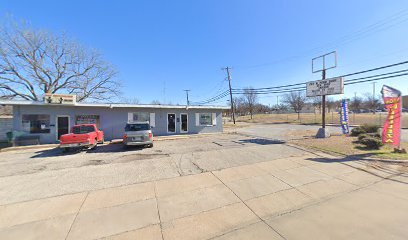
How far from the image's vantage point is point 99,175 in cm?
607

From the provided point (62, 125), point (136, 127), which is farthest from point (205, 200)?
point (62, 125)

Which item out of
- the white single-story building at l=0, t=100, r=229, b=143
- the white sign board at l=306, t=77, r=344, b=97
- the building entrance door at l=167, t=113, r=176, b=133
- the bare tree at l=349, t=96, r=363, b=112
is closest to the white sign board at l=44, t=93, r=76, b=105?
the white single-story building at l=0, t=100, r=229, b=143

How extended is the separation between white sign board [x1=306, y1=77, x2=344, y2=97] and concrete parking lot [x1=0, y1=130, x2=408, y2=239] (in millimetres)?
8703

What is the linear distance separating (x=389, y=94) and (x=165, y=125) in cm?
1590

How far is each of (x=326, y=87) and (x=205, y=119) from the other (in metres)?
11.3

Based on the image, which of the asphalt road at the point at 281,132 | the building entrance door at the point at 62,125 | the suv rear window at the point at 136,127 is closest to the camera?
the suv rear window at the point at 136,127

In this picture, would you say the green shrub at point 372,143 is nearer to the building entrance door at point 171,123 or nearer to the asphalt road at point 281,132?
the asphalt road at point 281,132

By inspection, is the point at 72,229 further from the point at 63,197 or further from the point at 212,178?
the point at 212,178

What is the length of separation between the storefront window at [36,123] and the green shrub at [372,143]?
21.4m

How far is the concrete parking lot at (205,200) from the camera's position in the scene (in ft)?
10.2

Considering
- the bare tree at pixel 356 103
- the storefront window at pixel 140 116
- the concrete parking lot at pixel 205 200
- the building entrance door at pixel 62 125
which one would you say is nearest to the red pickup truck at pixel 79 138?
the concrete parking lot at pixel 205 200

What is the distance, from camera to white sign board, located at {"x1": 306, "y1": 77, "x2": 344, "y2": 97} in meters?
13.7

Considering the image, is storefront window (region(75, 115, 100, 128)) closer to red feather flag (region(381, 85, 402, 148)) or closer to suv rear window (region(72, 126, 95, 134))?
suv rear window (region(72, 126, 95, 134))

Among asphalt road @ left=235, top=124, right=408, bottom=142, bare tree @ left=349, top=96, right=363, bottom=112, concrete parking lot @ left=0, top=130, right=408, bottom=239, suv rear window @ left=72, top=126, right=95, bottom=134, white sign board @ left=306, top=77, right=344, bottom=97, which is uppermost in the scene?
bare tree @ left=349, top=96, right=363, bottom=112
